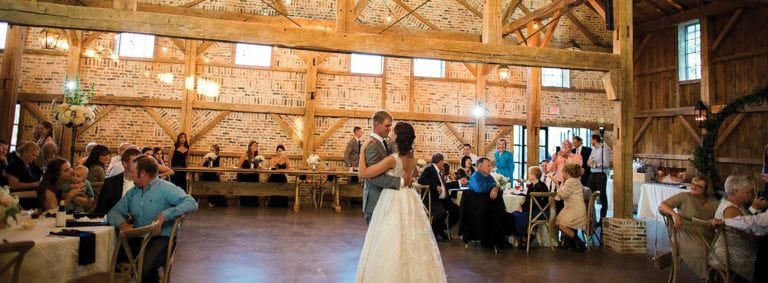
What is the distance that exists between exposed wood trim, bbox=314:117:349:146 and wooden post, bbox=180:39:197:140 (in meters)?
3.11

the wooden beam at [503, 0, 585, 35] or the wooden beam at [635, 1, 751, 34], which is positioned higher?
the wooden beam at [635, 1, 751, 34]

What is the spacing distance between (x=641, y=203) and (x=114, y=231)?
10173 millimetres

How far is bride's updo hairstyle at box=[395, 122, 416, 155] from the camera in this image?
3.33m

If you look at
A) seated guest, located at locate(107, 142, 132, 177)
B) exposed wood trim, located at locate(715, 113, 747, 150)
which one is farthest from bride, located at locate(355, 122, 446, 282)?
exposed wood trim, located at locate(715, 113, 747, 150)

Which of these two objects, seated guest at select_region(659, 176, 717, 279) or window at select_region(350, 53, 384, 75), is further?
window at select_region(350, 53, 384, 75)

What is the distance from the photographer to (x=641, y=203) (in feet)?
33.1

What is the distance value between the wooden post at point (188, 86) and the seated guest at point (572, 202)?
28.9 feet

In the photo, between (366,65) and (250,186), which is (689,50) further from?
(250,186)

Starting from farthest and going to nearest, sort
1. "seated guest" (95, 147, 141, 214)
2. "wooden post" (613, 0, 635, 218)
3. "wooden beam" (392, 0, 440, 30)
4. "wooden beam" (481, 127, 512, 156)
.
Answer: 1. "wooden beam" (481, 127, 512, 156)
2. "wooden beam" (392, 0, 440, 30)
3. "wooden post" (613, 0, 635, 218)
4. "seated guest" (95, 147, 141, 214)

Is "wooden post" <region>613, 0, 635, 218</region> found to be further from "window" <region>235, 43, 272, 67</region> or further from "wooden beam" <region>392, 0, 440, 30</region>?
"window" <region>235, 43, 272, 67</region>

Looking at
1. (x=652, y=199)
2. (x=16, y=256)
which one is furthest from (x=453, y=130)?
(x=16, y=256)

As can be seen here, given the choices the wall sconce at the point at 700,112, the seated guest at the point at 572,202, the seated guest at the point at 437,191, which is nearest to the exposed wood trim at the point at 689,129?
the wall sconce at the point at 700,112

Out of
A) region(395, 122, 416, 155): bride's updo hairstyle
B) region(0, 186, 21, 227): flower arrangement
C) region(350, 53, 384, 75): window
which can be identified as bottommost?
region(0, 186, 21, 227): flower arrangement

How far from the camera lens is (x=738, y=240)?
3.69 m
